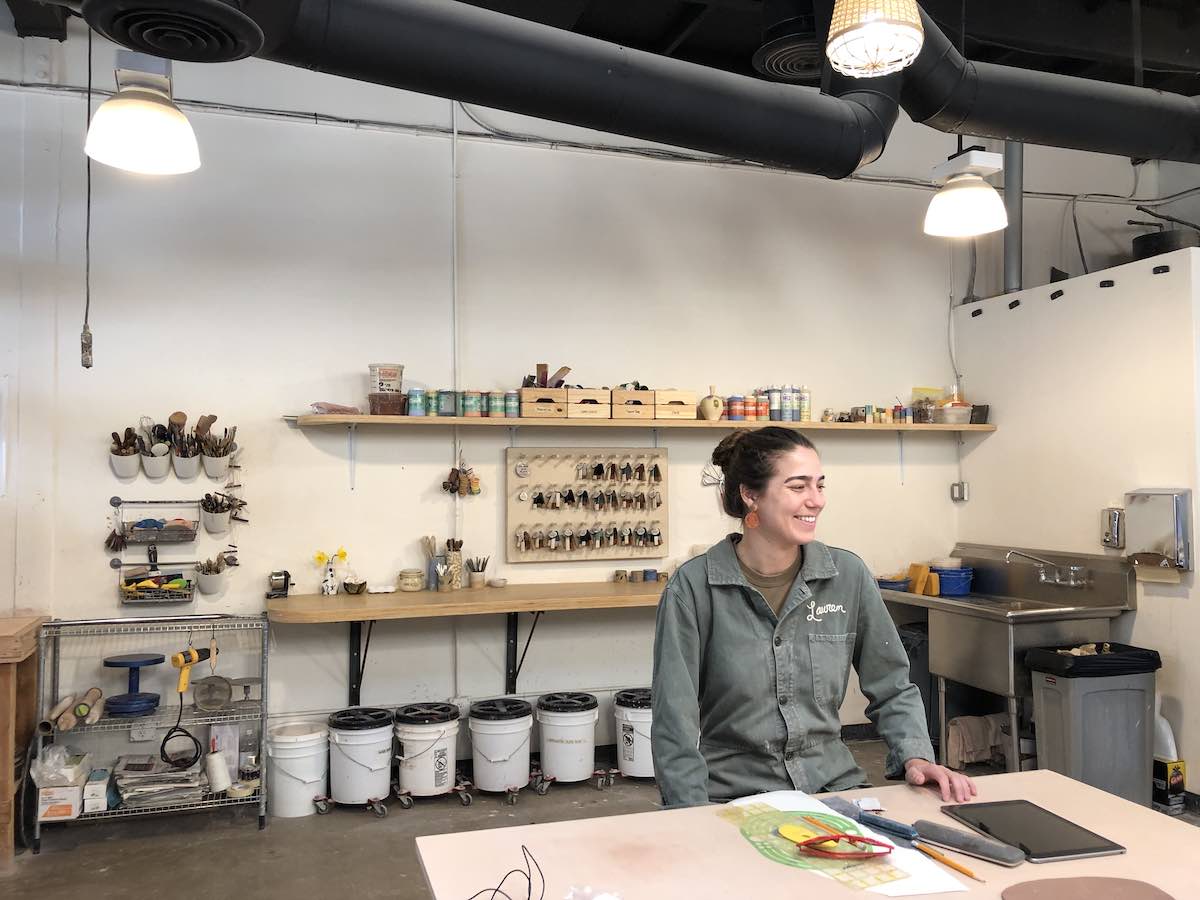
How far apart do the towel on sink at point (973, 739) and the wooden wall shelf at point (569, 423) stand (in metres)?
1.64

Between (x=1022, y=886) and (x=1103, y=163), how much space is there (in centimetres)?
595

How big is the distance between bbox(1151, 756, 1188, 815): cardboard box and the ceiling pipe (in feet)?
8.85

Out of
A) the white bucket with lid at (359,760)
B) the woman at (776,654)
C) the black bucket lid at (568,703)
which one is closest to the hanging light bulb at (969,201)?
the woman at (776,654)

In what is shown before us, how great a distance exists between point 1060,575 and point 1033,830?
3.50m

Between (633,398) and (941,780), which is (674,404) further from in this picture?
(941,780)

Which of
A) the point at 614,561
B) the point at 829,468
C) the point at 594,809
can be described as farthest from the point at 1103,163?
the point at 594,809

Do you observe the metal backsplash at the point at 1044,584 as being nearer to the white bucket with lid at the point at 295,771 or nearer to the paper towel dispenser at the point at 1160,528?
the paper towel dispenser at the point at 1160,528

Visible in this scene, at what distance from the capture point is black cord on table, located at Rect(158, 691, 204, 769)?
4.01 m

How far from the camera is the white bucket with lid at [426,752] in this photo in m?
4.23

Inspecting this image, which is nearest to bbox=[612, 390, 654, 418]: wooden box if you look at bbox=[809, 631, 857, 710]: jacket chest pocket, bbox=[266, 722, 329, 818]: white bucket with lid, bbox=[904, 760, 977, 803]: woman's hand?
bbox=[266, 722, 329, 818]: white bucket with lid

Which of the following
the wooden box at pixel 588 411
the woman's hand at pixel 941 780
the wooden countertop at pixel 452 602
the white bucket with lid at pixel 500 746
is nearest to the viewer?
the woman's hand at pixel 941 780

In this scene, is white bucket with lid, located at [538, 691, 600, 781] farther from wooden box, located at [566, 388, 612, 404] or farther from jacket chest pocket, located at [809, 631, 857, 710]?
jacket chest pocket, located at [809, 631, 857, 710]

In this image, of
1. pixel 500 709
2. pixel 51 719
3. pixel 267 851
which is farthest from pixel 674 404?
pixel 51 719

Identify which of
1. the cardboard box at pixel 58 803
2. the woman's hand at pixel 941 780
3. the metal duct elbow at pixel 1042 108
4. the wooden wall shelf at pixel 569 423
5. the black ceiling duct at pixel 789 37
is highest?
the black ceiling duct at pixel 789 37
